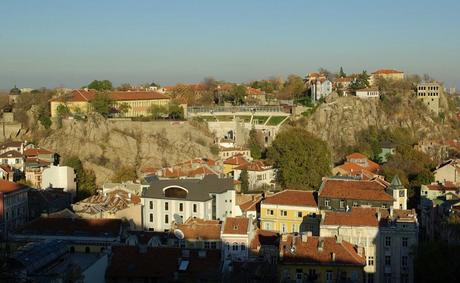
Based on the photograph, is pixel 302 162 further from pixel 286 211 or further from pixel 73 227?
pixel 73 227

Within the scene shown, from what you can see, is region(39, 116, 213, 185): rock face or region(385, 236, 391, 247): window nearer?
region(385, 236, 391, 247): window

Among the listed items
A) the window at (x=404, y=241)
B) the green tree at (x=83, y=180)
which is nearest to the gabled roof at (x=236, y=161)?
the green tree at (x=83, y=180)

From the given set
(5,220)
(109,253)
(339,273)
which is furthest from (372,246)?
(5,220)

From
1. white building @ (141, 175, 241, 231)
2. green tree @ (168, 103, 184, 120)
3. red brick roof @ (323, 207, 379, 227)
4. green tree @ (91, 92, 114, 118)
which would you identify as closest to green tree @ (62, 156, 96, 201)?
green tree @ (91, 92, 114, 118)

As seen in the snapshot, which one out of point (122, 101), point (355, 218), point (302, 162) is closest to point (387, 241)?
point (355, 218)

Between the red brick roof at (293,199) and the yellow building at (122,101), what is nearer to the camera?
the red brick roof at (293,199)

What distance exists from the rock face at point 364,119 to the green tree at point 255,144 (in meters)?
5.45

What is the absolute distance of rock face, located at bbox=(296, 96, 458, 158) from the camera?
68.8 m

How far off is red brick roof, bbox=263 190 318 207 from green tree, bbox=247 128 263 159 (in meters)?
26.5

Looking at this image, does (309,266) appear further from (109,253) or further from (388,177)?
(388,177)

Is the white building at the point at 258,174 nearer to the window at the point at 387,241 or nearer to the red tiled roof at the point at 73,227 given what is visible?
the red tiled roof at the point at 73,227

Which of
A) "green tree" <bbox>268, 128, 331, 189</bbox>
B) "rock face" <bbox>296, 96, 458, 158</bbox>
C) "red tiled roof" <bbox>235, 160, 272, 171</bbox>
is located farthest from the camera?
"rock face" <bbox>296, 96, 458, 158</bbox>

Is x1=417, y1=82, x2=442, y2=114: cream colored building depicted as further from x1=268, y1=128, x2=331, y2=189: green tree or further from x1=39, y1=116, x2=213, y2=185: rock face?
x1=268, y1=128, x2=331, y2=189: green tree

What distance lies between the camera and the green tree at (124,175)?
52.6 meters
